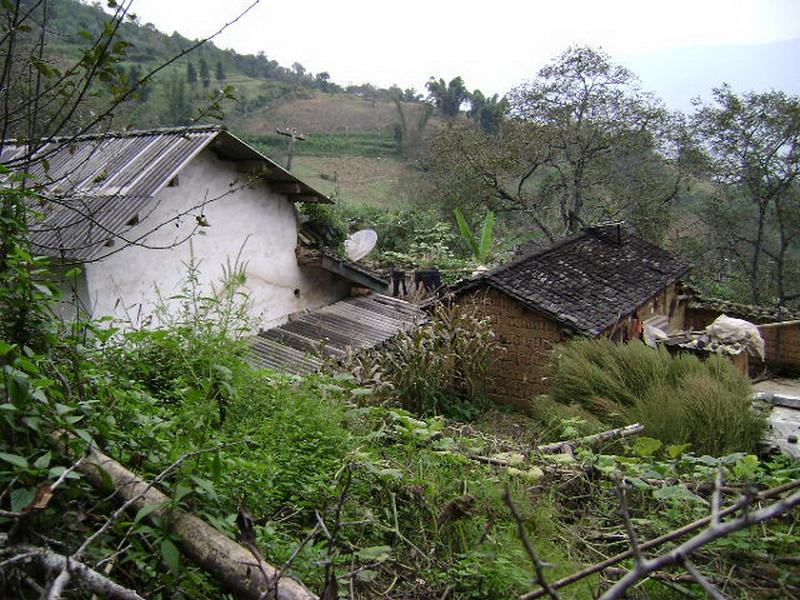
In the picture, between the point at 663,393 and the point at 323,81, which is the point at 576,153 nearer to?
the point at 663,393

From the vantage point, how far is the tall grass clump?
4.91 m

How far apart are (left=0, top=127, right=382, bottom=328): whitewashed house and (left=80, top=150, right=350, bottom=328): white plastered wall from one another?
15mm

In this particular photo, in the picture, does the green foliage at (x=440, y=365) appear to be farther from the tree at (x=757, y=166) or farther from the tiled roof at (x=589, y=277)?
the tree at (x=757, y=166)

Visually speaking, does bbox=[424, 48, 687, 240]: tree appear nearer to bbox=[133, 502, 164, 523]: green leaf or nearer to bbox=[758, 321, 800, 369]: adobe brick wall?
bbox=[758, 321, 800, 369]: adobe brick wall

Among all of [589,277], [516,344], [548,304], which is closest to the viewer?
[548,304]

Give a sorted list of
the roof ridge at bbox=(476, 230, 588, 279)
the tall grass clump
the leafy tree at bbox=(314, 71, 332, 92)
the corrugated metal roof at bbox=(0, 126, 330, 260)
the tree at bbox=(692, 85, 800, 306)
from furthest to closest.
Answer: the leafy tree at bbox=(314, 71, 332, 92)
the tree at bbox=(692, 85, 800, 306)
the roof ridge at bbox=(476, 230, 588, 279)
the corrugated metal roof at bbox=(0, 126, 330, 260)
the tall grass clump

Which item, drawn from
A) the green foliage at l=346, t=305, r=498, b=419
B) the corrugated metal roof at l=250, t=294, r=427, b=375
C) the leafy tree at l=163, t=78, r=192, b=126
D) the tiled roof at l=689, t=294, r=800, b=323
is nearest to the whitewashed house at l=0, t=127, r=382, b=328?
the corrugated metal roof at l=250, t=294, r=427, b=375

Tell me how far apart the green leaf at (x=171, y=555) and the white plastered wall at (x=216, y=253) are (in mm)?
4958

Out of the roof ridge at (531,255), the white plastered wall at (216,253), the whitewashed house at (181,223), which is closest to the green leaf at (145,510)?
the whitewashed house at (181,223)

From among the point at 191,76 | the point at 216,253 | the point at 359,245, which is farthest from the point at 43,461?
the point at 191,76

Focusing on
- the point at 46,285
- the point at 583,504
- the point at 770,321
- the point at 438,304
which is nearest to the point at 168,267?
the point at 438,304

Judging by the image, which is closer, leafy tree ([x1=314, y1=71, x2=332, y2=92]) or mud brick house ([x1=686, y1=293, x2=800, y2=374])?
mud brick house ([x1=686, y1=293, x2=800, y2=374])

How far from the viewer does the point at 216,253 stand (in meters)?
8.60

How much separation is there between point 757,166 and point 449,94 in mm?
23824
